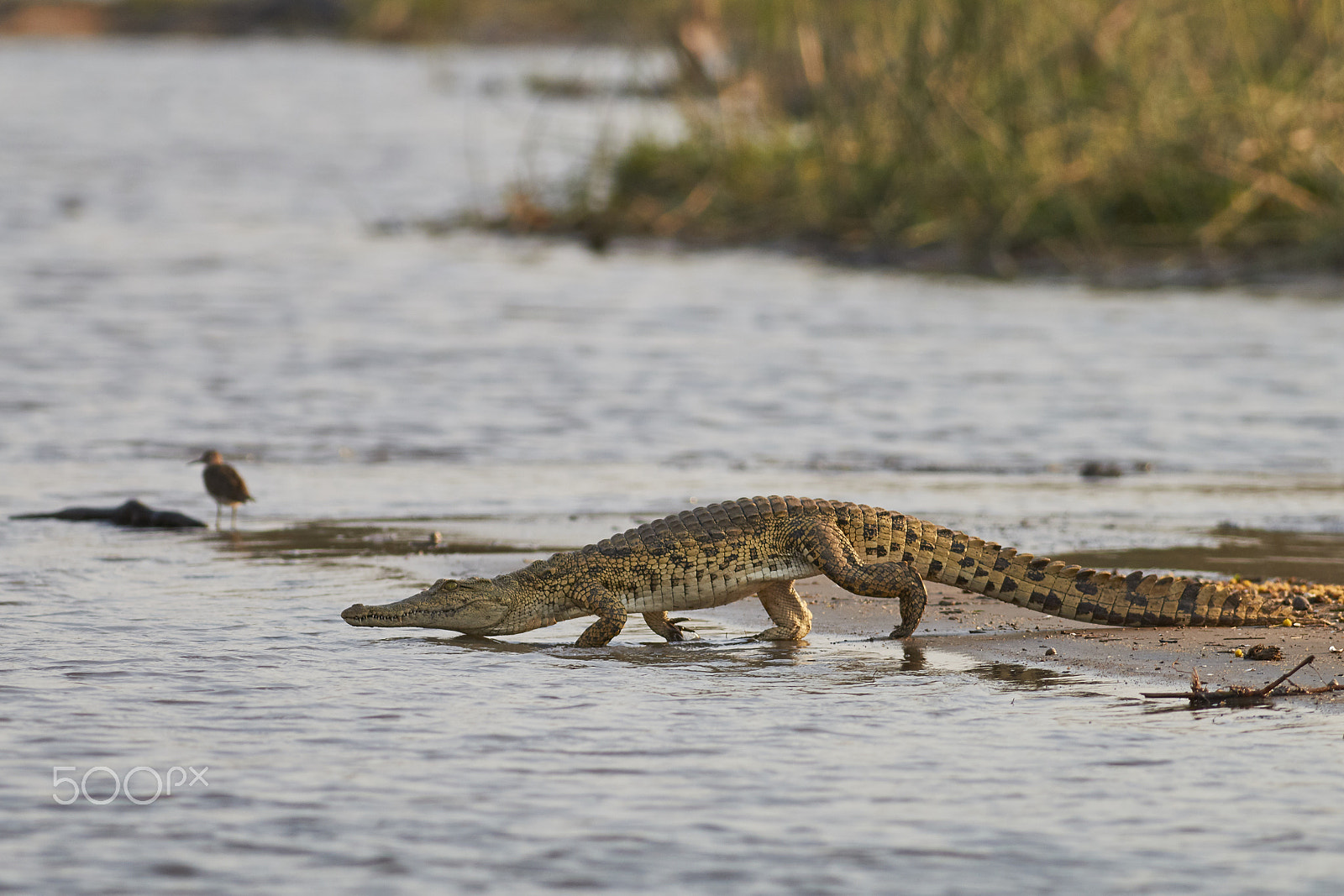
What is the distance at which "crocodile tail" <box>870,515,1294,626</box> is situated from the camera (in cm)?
648

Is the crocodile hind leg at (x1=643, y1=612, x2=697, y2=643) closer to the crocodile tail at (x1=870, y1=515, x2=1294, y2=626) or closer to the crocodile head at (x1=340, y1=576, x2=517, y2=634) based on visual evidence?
the crocodile head at (x1=340, y1=576, x2=517, y2=634)

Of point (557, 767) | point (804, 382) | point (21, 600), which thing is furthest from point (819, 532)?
point (804, 382)

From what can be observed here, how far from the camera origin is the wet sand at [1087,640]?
5906 millimetres

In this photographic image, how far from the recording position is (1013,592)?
6.50m

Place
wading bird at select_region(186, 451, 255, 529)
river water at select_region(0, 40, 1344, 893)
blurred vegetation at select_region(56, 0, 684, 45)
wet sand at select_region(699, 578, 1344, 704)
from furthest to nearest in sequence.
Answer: blurred vegetation at select_region(56, 0, 684, 45) → wading bird at select_region(186, 451, 255, 529) → wet sand at select_region(699, 578, 1344, 704) → river water at select_region(0, 40, 1344, 893)

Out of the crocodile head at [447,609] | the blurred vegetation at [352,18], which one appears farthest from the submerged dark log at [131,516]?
the blurred vegetation at [352,18]

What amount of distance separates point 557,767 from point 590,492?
444 cm

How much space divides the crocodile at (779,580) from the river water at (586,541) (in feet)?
0.57

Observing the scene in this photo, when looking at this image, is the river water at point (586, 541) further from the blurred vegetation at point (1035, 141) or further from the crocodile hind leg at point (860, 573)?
the blurred vegetation at point (1035, 141)

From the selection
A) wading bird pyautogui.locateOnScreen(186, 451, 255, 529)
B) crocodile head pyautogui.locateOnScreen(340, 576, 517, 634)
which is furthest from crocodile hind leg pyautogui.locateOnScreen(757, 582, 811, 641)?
wading bird pyautogui.locateOnScreen(186, 451, 255, 529)

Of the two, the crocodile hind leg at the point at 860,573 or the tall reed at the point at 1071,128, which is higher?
the tall reed at the point at 1071,128

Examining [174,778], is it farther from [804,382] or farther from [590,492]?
[804,382]

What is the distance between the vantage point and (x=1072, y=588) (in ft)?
21.2

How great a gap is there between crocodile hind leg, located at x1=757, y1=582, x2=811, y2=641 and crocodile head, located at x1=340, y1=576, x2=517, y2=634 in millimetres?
892
